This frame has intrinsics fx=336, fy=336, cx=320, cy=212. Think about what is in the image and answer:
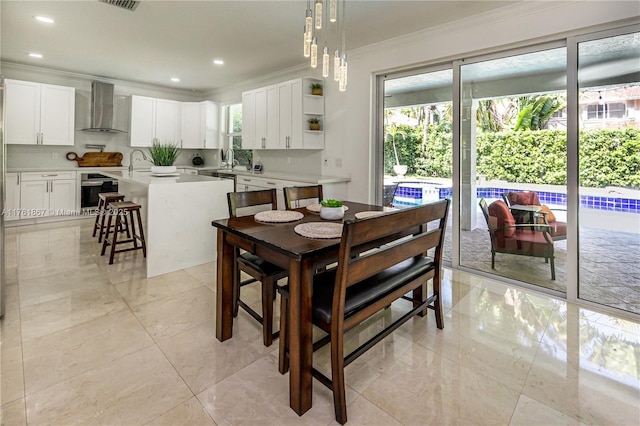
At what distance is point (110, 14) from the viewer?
3.41m

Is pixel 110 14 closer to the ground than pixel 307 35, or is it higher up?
higher up

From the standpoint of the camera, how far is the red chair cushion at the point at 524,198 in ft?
10.4

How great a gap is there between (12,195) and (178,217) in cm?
367

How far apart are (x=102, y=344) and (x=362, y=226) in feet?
6.07

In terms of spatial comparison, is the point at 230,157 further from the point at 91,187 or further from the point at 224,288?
the point at 224,288

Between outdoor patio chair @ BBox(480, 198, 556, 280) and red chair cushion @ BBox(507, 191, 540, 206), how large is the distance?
0.10 metres

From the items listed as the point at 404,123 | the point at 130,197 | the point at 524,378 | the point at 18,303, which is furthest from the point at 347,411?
the point at 130,197

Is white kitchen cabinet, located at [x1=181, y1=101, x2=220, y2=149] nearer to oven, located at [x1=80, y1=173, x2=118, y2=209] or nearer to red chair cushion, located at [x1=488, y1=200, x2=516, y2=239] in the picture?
oven, located at [x1=80, y1=173, x2=118, y2=209]

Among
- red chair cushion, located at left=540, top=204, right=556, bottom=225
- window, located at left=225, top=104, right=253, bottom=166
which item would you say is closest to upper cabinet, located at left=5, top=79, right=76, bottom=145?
window, located at left=225, top=104, right=253, bottom=166

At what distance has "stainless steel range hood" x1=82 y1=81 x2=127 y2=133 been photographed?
19.6 feet

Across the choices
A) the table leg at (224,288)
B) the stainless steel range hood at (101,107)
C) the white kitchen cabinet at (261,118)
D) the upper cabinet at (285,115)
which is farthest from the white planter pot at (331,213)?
the stainless steel range hood at (101,107)

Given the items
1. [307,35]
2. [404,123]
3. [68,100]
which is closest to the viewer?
[307,35]

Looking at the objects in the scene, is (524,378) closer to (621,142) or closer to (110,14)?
(621,142)

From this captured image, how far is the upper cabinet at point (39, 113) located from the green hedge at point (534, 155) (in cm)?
561
